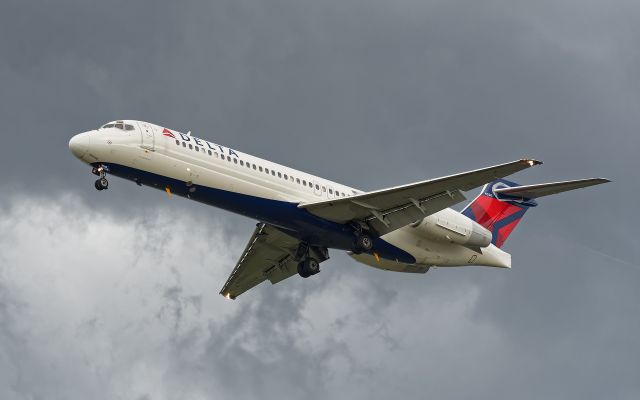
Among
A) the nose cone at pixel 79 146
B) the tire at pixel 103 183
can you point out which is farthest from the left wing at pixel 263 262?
the nose cone at pixel 79 146

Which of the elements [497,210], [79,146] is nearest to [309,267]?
[497,210]

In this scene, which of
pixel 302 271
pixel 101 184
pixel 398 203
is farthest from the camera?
pixel 302 271

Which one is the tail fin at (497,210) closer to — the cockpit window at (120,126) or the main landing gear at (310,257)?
the main landing gear at (310,257)

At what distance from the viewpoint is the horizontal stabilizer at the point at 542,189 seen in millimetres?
38287

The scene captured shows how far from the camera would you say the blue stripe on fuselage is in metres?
39.9

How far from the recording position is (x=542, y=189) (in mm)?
43656

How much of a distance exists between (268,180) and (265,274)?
8.78 meters

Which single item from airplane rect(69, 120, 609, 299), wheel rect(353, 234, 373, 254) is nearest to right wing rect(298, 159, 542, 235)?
airplane rect(69, 120, 609, 299)

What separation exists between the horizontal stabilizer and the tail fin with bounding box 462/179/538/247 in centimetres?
25

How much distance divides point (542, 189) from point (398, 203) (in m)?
5.68

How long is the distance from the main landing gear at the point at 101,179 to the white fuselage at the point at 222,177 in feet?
0.70

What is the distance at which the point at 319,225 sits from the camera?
140 feet

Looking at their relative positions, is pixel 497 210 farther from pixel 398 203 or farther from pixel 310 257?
pixel 310 257

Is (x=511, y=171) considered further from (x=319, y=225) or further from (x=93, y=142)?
(x=93, y=142)
